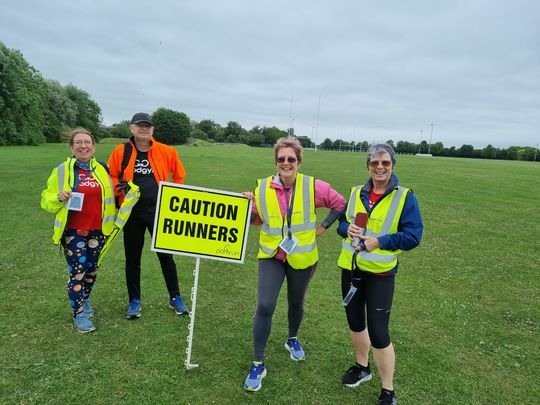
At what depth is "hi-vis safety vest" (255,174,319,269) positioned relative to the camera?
4.08m

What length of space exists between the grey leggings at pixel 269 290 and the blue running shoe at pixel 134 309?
7.09ft

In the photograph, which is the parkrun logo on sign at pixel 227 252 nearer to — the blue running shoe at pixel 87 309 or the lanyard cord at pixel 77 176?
the lanyard cord at pixel 77 176

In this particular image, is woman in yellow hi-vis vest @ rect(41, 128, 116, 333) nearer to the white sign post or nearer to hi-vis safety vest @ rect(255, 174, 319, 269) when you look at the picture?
the white sign post

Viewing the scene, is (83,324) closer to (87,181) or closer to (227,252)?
(87,181)

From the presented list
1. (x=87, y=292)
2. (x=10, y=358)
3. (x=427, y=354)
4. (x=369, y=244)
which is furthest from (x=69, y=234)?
(x=427, y=354)

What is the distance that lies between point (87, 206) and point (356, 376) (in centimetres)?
388

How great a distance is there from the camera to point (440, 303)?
21.8 feet

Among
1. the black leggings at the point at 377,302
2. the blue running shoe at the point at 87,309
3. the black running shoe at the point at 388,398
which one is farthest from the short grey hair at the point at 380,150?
the blue running shoe at the point at 87,309

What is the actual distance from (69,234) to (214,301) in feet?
8.26

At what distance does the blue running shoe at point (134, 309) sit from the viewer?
5.39 meters

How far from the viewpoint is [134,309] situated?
5.42 metres

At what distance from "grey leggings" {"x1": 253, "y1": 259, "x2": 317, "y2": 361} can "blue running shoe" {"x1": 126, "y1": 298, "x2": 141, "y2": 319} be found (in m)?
2.16

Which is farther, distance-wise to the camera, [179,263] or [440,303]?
[179,263]

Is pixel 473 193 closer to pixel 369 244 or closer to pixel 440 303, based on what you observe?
pixel 440 303
